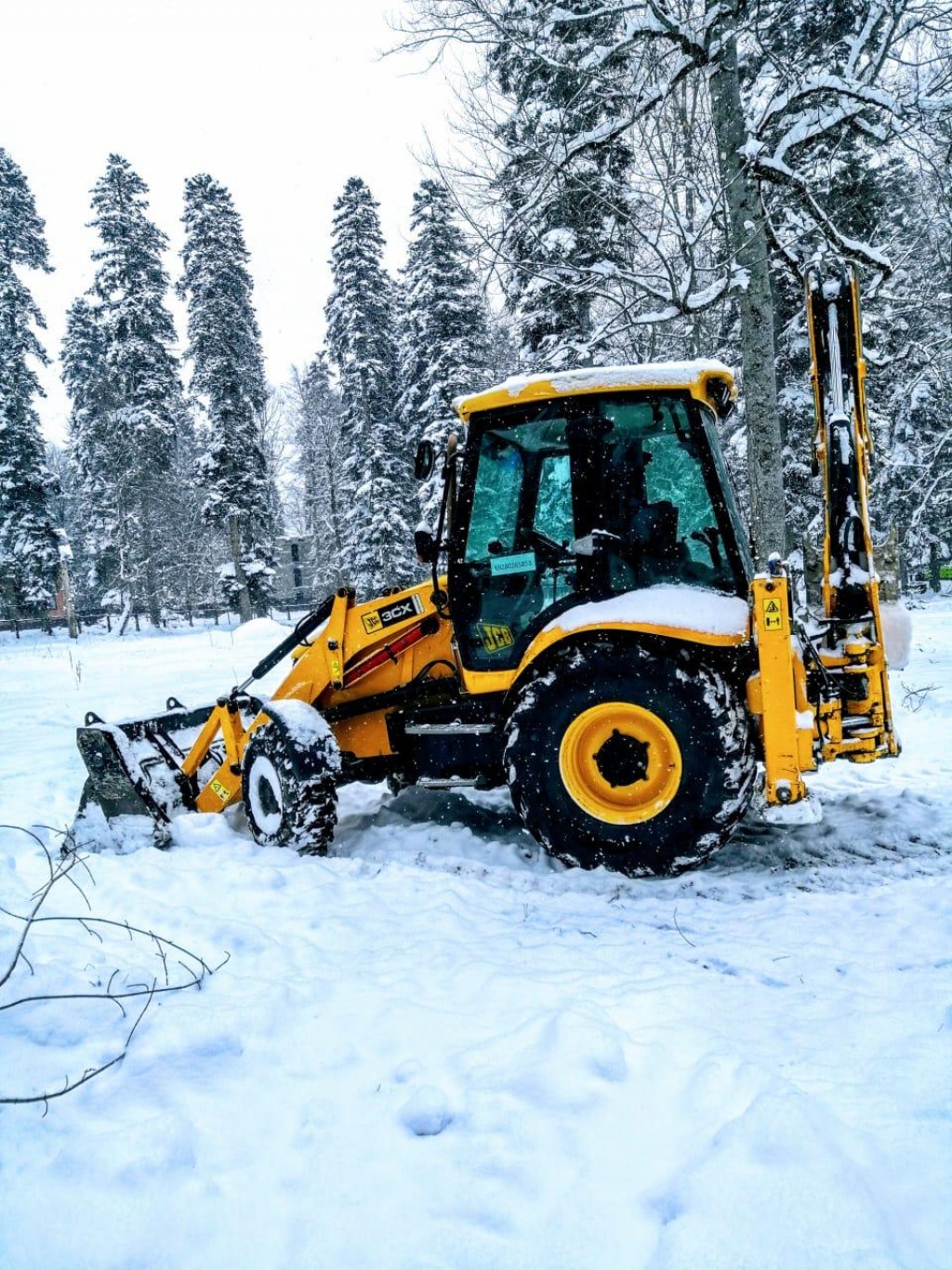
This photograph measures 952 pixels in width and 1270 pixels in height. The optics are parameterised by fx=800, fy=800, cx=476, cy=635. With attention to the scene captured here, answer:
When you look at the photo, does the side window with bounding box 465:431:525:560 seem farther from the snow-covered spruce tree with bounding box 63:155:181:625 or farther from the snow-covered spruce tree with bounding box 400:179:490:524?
the snow-covered spruce tree with bounding box 63:155:181:625

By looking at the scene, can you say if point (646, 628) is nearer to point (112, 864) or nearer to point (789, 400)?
point (112, 864)

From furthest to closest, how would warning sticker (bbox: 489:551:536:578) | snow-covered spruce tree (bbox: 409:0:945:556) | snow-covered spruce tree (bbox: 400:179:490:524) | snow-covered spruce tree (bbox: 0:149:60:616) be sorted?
1. snow-covered spruce tree (bbox: 0:149:60:616)
2. snow-covered spruce tree (bbox: 400:179:490:524)
3. snow-covered spruce tree (bbox: 409:0:945:556)
4. warning sticker (bbox: 489:551:536:578)

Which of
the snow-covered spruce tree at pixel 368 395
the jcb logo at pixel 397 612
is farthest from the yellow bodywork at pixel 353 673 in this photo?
the snow-covered spruce tree at pixel 368 395

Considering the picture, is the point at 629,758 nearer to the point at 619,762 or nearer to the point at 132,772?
the point at 619,762

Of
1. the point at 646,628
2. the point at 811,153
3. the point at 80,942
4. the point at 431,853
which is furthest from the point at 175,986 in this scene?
the point at 811,153

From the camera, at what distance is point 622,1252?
5.78 feet

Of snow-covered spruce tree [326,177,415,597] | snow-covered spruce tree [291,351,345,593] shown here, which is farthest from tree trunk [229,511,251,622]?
snow-covered spruce tree [291,351,345,593]

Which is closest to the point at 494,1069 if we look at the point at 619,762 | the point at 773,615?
the point at 619,762

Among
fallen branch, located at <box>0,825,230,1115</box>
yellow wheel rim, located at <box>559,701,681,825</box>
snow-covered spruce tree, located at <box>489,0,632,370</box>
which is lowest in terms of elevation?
fallen branch, located at <box>0,825,230,1115</box>

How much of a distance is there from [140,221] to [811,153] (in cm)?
2612

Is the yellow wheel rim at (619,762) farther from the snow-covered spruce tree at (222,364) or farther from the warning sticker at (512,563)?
the snow-covered spruce tree at (222,364)

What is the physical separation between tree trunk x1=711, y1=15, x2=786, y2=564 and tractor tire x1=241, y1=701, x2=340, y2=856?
5.17m

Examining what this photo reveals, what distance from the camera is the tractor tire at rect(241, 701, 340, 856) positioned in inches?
194

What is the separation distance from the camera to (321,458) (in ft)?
138
